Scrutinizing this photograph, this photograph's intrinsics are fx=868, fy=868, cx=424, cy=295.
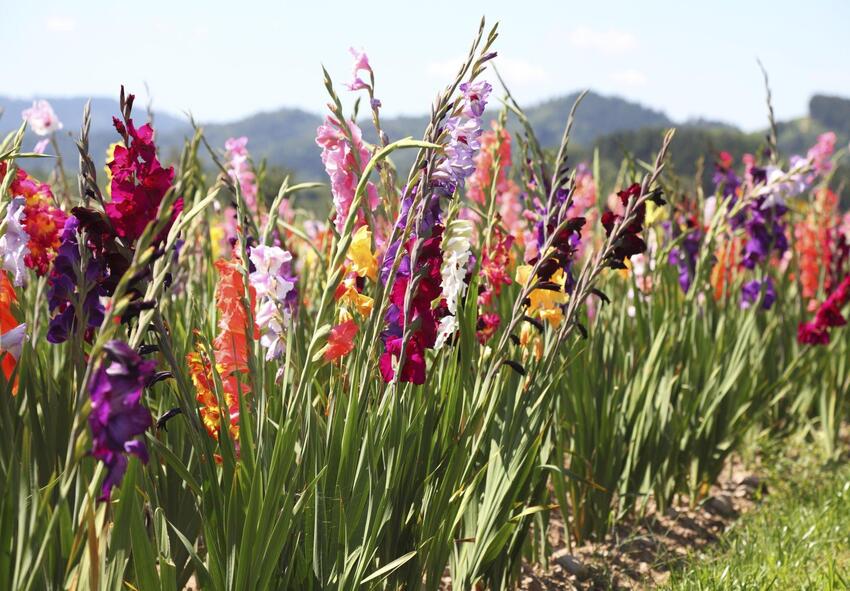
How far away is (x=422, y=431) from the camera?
82.4 inches

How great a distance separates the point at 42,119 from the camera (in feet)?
13.3

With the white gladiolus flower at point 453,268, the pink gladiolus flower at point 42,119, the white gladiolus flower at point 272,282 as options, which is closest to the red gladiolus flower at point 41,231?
the white gladiolus flower at point 272,282

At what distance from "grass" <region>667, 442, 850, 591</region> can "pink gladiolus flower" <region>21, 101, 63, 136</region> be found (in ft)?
10.6

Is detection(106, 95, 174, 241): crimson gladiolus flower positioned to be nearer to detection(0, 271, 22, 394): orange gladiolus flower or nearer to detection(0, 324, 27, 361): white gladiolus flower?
detection(0, 324, 27, 361): white gladiolus flower

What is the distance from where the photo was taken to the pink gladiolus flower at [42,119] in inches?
155

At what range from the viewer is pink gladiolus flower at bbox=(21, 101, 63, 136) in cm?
395

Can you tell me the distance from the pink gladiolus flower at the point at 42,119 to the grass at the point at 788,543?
3.23 metres

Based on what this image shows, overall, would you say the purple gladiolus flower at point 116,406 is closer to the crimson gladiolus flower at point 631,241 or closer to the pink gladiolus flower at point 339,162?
the pink gladiolus flower at point 339,162

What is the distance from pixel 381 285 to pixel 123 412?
80 cm

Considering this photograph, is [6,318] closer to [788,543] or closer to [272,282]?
[272,282]

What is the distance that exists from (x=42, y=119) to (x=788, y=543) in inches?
145

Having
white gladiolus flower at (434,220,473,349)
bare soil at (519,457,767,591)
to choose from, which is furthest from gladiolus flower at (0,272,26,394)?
bare soil at (519,457,767,591)

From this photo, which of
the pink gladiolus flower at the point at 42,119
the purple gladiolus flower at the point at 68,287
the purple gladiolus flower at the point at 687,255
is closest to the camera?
the purple gladiolus flower at the point at 68,287

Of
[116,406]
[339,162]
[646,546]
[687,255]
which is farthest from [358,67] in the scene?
[687,255]
